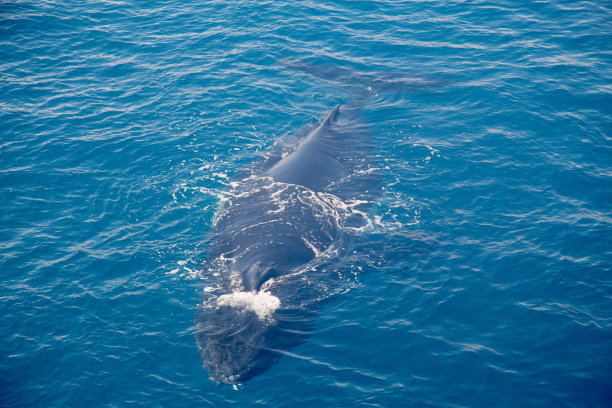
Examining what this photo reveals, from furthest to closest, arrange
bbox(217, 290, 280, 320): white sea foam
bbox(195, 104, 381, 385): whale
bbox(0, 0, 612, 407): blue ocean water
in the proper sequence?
bbox(217, 290, 280, 320): white sea foam < bbox(195, 104, 381, 385): whale < bbox(0, 0, 612, 407): blue ocean water

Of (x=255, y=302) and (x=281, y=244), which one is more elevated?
(x=281, y=244)

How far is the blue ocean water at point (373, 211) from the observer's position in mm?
23828

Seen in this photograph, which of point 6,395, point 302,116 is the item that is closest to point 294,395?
point 6,395

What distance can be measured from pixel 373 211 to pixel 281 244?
703 cm

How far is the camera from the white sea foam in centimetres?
2556

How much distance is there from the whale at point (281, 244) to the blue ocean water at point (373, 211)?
2.86 ft

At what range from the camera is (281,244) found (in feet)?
94.5

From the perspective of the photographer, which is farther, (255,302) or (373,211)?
(373,211)

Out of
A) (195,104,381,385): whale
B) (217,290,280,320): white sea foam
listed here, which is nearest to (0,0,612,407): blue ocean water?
(195,104,381,385): whale

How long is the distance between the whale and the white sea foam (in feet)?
0.17

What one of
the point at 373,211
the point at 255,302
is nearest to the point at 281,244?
the point at 255,302

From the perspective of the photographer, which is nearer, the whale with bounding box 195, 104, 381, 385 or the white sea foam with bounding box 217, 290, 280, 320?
the whale with bounding box 195, 104, 381, 385

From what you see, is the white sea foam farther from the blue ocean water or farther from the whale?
the blue ocean water

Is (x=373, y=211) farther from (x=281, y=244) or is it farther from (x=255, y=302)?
(x=255, y=302)
